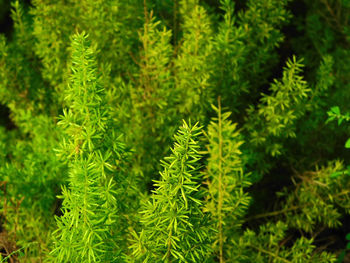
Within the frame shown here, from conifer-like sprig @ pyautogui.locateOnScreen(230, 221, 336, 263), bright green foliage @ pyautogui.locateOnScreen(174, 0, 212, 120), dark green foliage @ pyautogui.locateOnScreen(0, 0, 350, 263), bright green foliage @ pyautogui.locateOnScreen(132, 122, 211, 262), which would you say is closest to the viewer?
bright green foliage @ pyautogui.locateOnScreen(132, 122, 211, 262)

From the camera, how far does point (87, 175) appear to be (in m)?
0.94

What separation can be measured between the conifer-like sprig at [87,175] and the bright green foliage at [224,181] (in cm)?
32

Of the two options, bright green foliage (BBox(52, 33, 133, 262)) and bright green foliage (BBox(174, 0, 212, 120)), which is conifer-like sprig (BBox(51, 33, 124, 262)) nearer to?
bright green foliage (BBox(52, 33, 133, 262))

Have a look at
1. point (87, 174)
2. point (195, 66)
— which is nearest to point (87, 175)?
point (87, 174)

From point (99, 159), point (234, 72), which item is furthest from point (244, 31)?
point (99, 159)

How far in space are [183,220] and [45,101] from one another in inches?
53.3

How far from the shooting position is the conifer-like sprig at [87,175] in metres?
0.94

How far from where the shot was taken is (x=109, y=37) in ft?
5.64

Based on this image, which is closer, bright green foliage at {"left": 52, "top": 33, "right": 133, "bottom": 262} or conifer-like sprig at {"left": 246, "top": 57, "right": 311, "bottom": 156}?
bright green foliage at {"left": 52, "top": 33, "right": 133, "bottom": 262}

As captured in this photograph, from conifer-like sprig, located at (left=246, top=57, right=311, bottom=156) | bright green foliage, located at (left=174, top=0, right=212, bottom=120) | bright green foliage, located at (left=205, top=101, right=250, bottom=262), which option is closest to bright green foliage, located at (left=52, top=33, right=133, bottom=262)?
bright green foliage, located at (left=205, top=101, right=250, bottom=262)

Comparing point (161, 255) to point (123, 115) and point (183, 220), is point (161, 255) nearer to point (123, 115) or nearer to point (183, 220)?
point (183, 220)

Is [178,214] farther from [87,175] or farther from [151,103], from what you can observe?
[151,103]

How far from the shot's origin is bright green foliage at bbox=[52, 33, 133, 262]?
0.94 metres

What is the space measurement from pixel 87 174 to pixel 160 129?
0.70m
